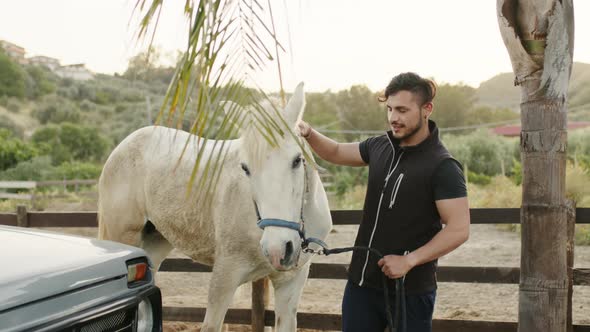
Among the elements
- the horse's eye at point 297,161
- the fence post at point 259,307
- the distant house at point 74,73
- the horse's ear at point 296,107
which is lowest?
the fence post at point 259,307

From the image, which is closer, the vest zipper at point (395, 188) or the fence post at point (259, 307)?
the vest zipper at point (395, 188)

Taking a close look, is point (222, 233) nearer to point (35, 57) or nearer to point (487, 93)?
point (35, 57)

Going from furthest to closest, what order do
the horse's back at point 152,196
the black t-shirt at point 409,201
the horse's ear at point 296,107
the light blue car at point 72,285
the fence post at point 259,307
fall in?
the fence post at point 259,307 → the horse's back at point 152,196 → the horse's ear at point 296,107 → the black t-shirt at point 409,201 → the light blue car at point 72,285

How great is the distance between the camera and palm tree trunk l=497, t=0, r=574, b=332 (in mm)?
2213

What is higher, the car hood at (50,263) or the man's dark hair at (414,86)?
the man's dark hair at (414,86)

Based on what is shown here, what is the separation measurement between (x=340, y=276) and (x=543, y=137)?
8.35 feet

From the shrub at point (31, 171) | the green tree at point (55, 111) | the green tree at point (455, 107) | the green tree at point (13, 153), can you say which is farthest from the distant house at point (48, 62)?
the green tree at point (455, 107)

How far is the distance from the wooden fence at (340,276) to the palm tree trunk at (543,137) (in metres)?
1.73

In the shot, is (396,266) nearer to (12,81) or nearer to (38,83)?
(12,81)

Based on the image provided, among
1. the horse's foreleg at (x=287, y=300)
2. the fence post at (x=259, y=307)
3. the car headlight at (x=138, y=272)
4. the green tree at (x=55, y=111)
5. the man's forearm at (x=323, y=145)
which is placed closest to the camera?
the car headlight at (x=138, y=272)

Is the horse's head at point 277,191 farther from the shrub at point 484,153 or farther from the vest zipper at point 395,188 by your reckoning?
the shrub at point 484,153

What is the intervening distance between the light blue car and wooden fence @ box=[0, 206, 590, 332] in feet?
7.66

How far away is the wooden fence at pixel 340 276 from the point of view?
13.4ft

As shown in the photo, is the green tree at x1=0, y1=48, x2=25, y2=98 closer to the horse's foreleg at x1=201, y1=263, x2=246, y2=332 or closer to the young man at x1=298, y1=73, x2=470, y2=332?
the horse's foreleg at x1=201, y1=263, x2=246, y2=332
